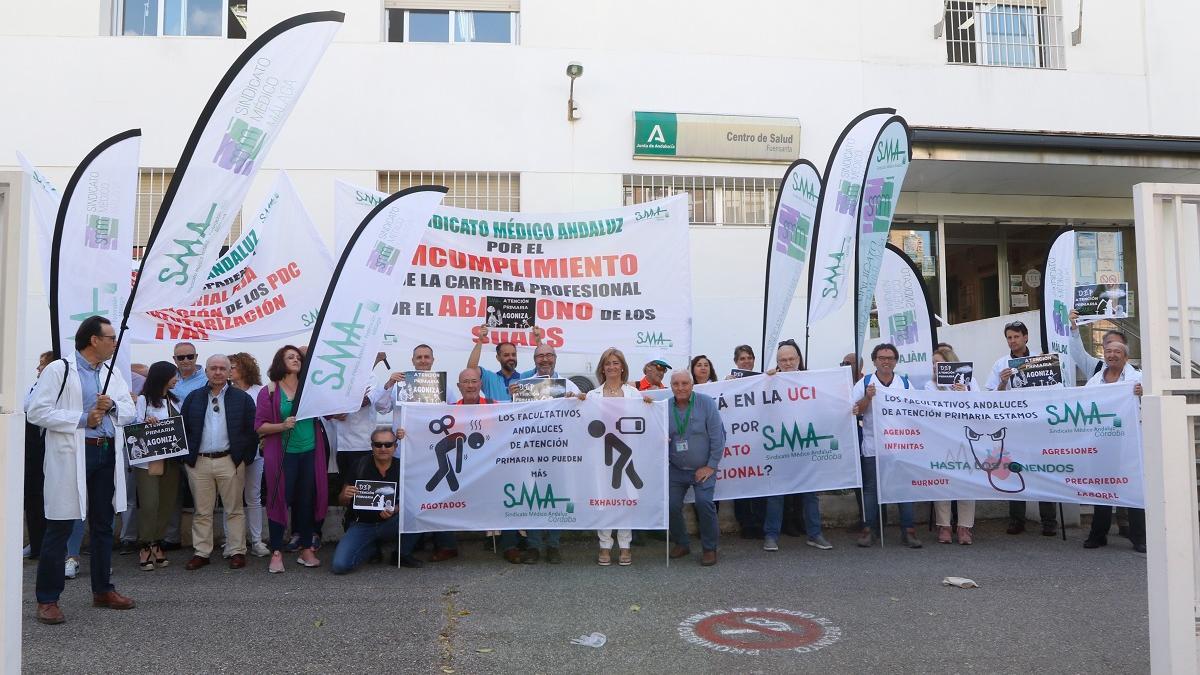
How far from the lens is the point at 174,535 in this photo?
8.01 metres

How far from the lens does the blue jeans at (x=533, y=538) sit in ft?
24.7

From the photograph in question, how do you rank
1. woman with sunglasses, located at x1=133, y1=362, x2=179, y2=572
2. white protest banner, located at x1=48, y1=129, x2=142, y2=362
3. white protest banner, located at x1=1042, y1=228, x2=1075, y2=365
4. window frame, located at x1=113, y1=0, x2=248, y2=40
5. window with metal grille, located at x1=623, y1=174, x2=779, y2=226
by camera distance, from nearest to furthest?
white protest banner, located at x1=48, y1=129, x2=142, y2=362 < woman with sunglasses, located at x1=133, y1=362, x2=179, y2=572 < white protest banner, located at x1=1042, y1=228, x2=1075, y2=365 < window frame, located at x1=113, y1=0, x2=248, y2=40 < window with metal grille, located at x1=623, y1=174, x2=779, y2=226

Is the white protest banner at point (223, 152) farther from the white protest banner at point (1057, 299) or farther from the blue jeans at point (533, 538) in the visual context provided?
the white protest banner at point (1057, 299)

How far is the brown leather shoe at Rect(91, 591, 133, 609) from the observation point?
6.00m

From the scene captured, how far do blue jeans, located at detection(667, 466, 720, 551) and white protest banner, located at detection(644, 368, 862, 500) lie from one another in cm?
53

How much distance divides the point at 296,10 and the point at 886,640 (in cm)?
1153

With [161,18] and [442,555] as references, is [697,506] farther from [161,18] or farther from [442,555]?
[161,18]

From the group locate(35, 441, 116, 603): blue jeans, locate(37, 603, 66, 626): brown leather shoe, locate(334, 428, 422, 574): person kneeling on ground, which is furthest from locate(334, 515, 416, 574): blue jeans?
A: locate(37, 603, 66, 626): brown leather shoe

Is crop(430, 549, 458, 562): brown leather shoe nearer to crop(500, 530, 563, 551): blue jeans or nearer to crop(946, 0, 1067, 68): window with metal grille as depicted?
crop(500, 530, 563, 551): blue jeans

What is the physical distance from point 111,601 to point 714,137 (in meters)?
9.84

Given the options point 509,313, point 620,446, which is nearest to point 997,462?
point 620,446

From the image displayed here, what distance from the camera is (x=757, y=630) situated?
18.0 feet

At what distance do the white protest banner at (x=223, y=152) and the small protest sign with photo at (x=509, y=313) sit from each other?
257cm

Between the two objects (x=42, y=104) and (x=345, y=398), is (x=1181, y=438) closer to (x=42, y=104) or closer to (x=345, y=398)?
(x=345, y=398)
